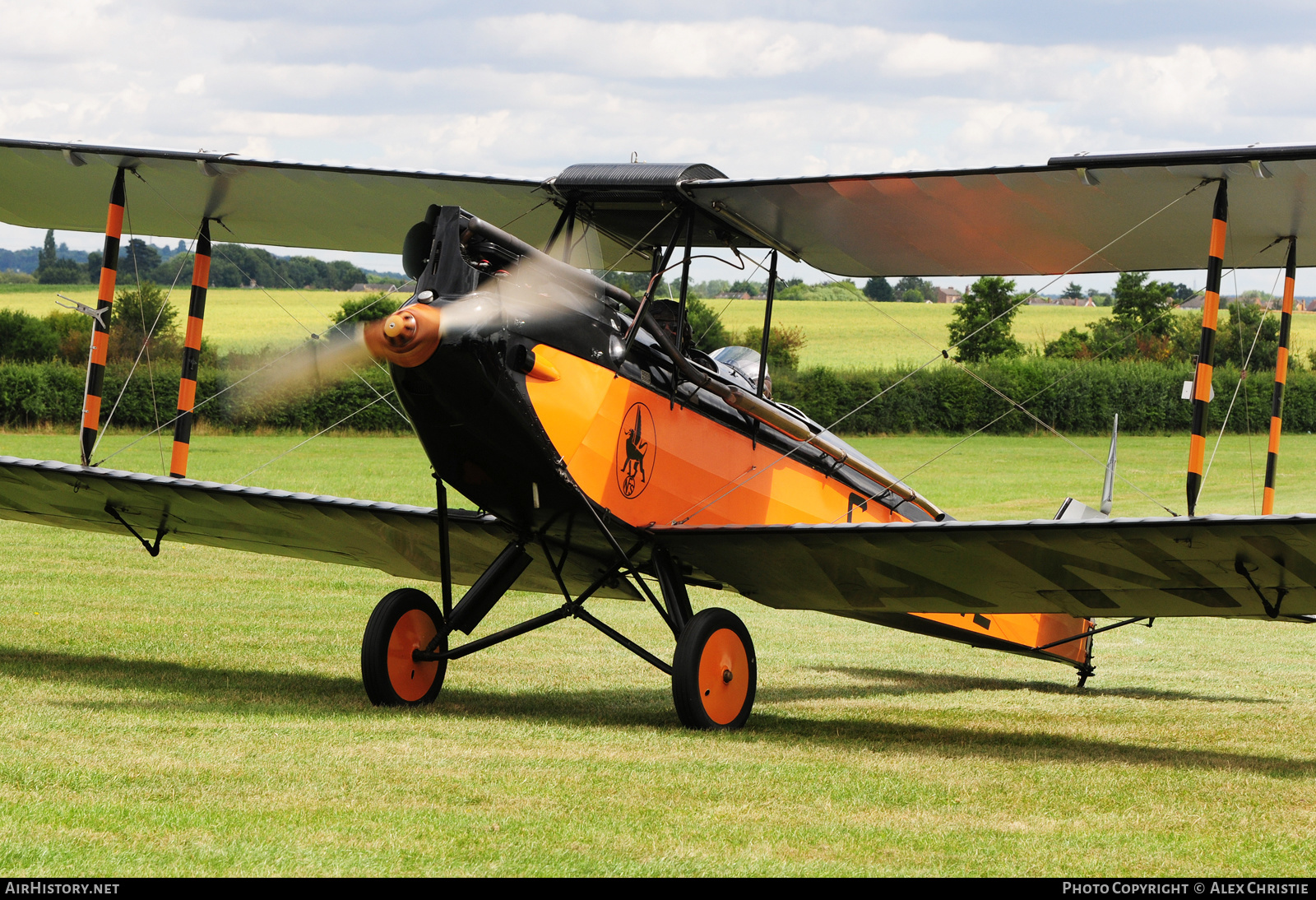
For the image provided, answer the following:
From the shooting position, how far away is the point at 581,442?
6934 mm

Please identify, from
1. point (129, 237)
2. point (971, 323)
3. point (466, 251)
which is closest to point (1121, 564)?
point (466, 251)

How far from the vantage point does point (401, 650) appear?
25.0ft

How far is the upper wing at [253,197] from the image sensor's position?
934 cm

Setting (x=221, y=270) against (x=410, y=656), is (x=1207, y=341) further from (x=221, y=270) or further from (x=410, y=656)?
(x=221, y=270)

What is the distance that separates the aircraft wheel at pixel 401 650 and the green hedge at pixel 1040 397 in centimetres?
2994

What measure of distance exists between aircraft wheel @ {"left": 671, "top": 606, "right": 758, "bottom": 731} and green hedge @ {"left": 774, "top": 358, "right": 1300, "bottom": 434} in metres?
30.0

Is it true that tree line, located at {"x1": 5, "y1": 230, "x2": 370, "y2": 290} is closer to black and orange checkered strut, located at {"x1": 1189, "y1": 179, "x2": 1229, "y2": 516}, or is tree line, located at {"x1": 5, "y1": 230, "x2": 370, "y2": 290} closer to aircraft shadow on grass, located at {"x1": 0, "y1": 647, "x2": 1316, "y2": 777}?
aircraft shadow on grass, located at {"x1": 0, "y1": 647, "x2": 1316, "y2": 777}

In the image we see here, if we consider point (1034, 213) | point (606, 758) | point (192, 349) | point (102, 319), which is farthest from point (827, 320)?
point (606, 758)

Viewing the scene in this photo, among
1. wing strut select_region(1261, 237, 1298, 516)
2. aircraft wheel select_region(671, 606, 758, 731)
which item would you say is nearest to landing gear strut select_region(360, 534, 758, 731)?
aircraft wheel select_region(671, 606, 758, 731)

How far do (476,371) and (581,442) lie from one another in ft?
2.61

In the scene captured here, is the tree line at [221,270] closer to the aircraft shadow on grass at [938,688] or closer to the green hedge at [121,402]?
the green hedge at [121,402]

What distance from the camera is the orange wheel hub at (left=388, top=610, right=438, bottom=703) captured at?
7559 mm

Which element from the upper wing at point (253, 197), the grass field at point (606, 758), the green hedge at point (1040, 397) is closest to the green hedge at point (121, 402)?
the green hedge at point (1040, 397)
